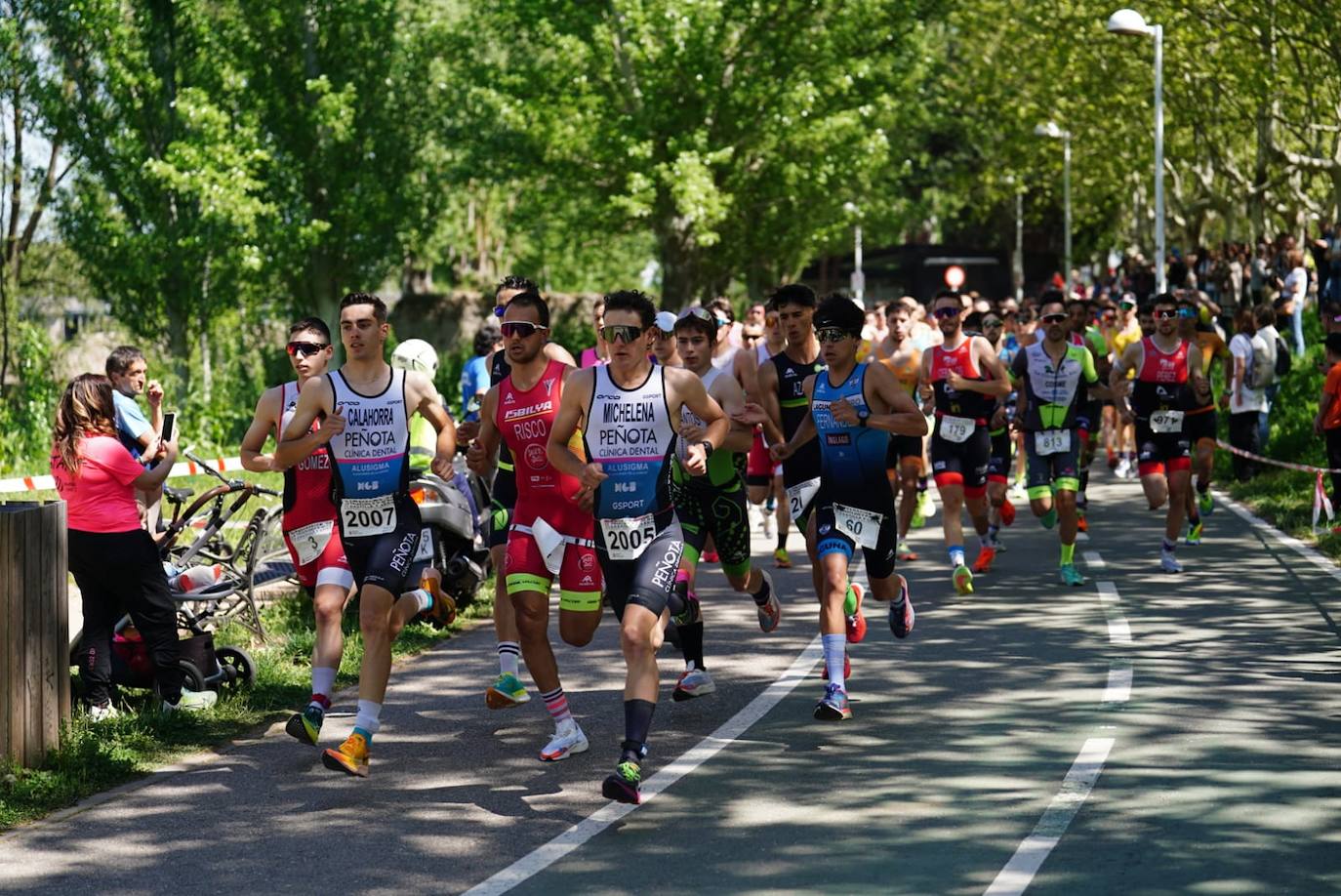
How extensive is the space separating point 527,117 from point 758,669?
26.3 metres

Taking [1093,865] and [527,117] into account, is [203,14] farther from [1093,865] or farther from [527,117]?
[1093,865]

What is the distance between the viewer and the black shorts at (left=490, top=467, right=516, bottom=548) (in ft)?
32.8

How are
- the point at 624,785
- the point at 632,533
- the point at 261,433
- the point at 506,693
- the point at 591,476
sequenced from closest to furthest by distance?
the point at 624,785 → the point at 591,476 → the point at 632,533 → the point at 261,433 → the point at 506,693

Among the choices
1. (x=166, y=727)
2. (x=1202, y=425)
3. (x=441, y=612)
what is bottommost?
(x=166, y=727)

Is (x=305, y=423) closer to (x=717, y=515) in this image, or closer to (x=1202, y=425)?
(x=717, y=515)

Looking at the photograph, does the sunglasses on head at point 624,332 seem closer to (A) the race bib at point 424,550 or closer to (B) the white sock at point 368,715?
(A) the race bib at point 424,550

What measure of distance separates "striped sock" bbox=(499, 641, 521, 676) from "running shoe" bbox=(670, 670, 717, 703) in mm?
830

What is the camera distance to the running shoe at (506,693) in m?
9.44

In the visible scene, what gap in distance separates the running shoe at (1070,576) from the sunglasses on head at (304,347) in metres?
6.42

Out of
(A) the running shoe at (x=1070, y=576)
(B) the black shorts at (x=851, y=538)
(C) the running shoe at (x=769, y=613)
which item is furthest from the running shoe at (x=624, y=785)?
(A) the running shoe at (x=1070, y=576)

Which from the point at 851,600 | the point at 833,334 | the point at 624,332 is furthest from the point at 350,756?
the point at 833,334

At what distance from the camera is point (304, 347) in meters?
9.55

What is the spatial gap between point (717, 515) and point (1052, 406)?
4.89 m

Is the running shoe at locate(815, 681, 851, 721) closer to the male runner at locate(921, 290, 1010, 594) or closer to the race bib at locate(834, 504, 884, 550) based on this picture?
the race bib at locate(834, 504, 884, 550)
